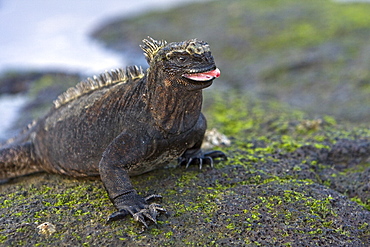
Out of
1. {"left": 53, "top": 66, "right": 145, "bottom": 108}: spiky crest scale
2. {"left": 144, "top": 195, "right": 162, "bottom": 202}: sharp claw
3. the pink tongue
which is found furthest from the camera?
{"left": 53, "top": 66, "right": 145, "bottom": 108}: spiky crest scale

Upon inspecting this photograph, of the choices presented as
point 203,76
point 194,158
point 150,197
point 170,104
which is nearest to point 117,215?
point 150,197

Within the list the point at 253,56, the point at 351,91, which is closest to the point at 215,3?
the point at 253,56

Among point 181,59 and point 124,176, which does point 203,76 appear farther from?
point 124,176

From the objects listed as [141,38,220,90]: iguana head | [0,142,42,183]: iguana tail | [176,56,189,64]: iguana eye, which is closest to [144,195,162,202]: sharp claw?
[141,38,220,90]: iguana head

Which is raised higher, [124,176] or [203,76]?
[203,76]

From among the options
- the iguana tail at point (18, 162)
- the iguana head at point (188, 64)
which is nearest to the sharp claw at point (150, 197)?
the iguana head at point (188, 64)

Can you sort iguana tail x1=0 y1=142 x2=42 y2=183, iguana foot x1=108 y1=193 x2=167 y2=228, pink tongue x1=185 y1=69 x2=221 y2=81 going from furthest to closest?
iguana tail x1=0 y1=142 x2=42 y2=183 → pink tongue x1=185 y1=69 x2=221 y2=81 → iguana foot x1=108 y1=193 x2=167 y2=228

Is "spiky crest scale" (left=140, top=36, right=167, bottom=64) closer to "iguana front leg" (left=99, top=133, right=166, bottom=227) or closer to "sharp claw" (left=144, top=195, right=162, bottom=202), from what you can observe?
"iguana front leg" (left=99, top=133, right=166, bottom=227)

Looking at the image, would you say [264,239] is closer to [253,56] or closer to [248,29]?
[253,56]
